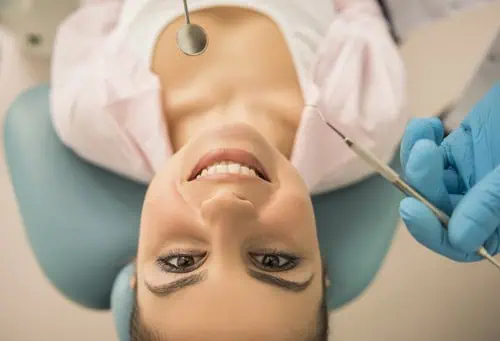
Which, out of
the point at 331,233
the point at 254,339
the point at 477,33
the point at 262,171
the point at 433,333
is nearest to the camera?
the point at 254,339

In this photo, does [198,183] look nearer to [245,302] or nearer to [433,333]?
[245,302]

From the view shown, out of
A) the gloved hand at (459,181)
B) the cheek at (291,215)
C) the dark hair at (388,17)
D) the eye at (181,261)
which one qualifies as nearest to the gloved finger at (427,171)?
the gloved hand at (459,181)

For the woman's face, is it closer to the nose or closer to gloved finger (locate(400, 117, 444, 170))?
the nose

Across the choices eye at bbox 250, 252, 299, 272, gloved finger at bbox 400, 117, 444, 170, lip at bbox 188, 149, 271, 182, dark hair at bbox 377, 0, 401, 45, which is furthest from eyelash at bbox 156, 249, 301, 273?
dark hair at bbox 377, 0, 401, 45

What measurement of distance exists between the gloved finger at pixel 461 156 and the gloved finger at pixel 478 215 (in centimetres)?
11

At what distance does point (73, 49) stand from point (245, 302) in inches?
28.1

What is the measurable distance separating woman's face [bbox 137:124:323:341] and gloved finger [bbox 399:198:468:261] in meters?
0.21

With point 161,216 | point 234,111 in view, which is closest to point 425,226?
point 161,216

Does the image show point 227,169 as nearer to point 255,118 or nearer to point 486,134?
point 255,118

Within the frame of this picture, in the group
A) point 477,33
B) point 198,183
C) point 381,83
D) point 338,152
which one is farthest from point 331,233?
point 477,33

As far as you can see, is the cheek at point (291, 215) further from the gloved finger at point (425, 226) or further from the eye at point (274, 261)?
the gloved finger at point (425, 226)

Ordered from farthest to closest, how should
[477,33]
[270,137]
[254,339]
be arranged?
[477,33], [270,137], [254,339]

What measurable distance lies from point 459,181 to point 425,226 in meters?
0.16

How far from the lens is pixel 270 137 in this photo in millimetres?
1240
